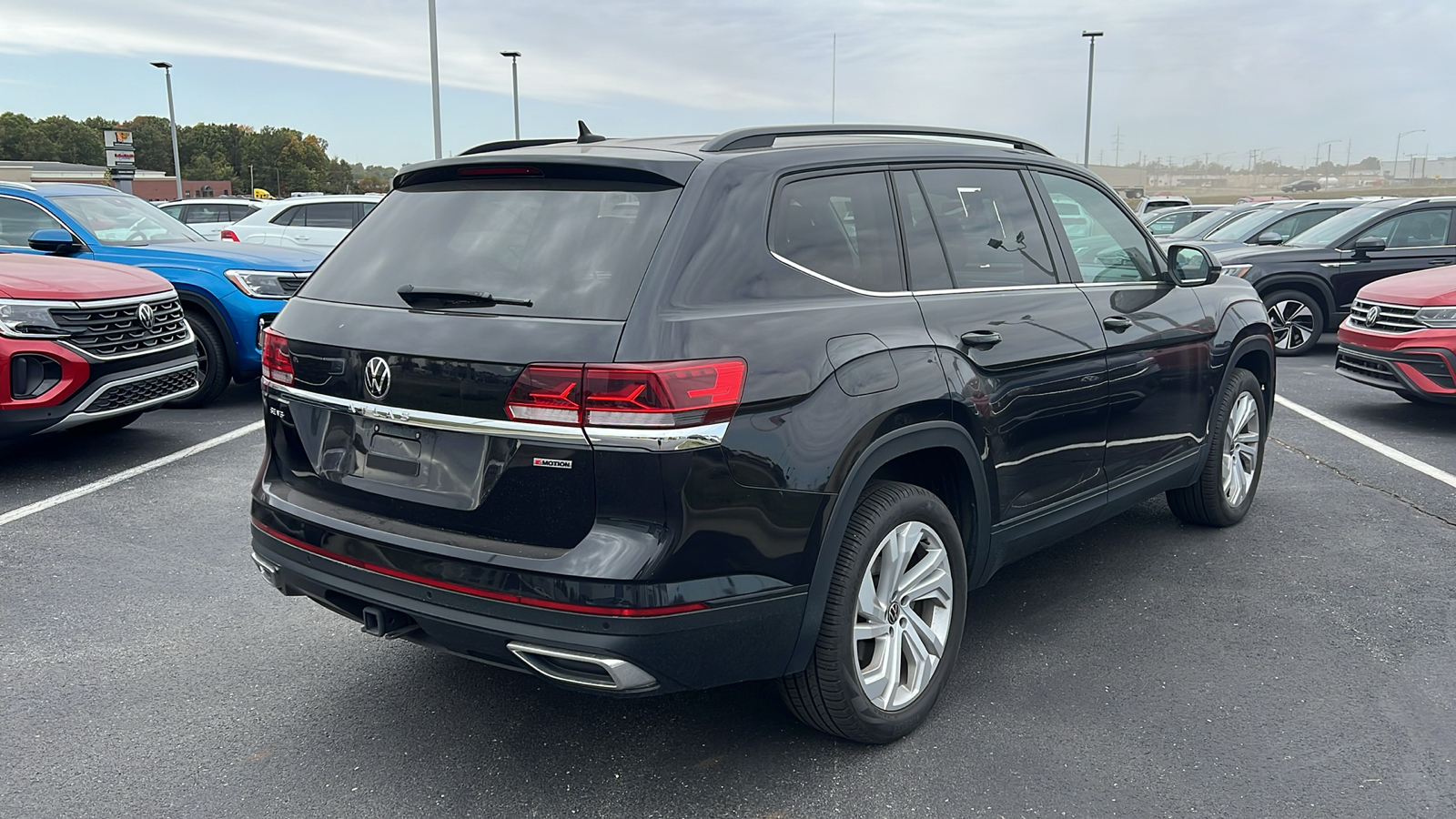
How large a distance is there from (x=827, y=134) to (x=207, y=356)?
6.51 m

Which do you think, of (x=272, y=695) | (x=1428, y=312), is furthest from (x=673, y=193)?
(x=1428, y=312)

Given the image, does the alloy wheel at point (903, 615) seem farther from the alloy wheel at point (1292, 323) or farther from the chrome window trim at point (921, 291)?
the alloy wheel at point (1292, 323)

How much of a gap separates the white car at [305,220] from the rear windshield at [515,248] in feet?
41.0

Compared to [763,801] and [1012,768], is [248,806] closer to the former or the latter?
[763,801]

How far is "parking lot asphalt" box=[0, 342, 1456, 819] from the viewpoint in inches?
115

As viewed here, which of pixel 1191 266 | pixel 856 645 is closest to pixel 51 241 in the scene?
pixel 856 645

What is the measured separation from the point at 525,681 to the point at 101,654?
1.55 metres

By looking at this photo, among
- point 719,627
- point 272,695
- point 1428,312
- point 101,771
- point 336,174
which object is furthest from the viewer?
point 336,174

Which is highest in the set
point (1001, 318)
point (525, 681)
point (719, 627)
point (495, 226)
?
point (495, 226)

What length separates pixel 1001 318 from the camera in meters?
3.54

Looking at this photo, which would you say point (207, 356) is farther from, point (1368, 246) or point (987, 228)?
point (1368, 246)

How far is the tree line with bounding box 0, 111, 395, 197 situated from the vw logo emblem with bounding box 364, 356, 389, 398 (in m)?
128

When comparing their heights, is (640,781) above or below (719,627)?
below

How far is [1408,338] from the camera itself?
7.76m
